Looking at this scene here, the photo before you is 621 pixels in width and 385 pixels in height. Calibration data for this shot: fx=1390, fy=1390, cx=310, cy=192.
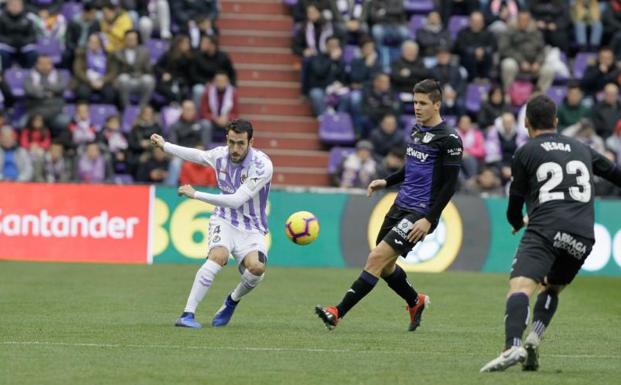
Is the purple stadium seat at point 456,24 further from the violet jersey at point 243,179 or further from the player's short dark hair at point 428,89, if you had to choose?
the player's short dark hair at point 428,89

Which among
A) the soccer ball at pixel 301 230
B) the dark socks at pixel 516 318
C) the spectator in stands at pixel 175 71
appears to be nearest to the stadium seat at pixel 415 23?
the spectator in stands at pixel 175 71

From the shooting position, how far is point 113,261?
74.9 ft

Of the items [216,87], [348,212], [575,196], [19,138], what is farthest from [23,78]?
[575,196]

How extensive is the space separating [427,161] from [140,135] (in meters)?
13.3

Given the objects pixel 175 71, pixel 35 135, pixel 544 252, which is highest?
pixel 544 252

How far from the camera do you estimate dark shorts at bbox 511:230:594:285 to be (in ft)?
33.7

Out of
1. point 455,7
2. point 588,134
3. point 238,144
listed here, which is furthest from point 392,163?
point 238,144

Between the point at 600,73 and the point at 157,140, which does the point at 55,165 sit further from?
the point at 157,140

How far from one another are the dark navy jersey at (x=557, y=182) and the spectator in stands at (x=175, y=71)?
57.5 ft

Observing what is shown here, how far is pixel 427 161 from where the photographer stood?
525 inches

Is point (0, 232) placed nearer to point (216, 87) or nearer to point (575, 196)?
point (216, 87)

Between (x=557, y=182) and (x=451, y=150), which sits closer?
(x=557, y=182)

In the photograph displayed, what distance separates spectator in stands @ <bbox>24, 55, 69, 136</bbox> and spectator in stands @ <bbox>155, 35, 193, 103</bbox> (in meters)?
1.95

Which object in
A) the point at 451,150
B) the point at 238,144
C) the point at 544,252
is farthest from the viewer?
the point at 238,144
